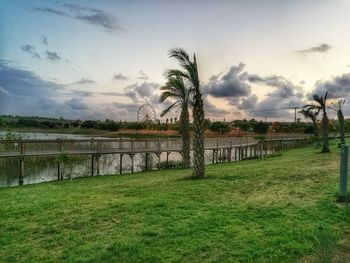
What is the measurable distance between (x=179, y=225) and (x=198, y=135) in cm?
853

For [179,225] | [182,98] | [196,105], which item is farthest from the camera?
[182,98]

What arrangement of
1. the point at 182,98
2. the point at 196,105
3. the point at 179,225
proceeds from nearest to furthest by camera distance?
the point at 179,225
the point at 196,105
the point at 182,98

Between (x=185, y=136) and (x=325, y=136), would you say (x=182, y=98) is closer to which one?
(x=185, y=136)

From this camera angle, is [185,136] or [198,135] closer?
[198,135]

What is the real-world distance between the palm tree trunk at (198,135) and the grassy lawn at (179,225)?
13.2 feet

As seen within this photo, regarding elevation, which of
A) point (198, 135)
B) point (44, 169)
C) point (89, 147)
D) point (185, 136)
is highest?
point (198, 135)

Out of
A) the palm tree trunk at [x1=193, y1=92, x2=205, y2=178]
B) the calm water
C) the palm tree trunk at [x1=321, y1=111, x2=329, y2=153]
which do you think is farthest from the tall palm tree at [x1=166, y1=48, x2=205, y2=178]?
the palm tree trunk at [x1=321, y1=111, x2=329, y2=153]

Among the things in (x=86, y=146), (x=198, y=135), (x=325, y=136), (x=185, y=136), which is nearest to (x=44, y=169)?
(x=86, y=146)

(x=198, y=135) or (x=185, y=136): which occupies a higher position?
(x=198, y=135)

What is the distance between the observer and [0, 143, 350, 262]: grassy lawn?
19.7ft

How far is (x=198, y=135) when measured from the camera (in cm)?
1560

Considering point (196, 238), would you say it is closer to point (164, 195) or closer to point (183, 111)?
point (164, 195)

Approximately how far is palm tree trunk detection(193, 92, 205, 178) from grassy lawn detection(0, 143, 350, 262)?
4019 mm

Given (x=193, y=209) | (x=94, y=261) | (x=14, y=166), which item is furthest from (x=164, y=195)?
(x=14, y=166)
